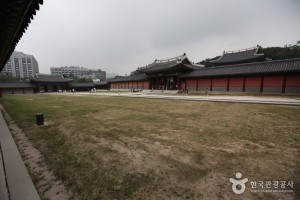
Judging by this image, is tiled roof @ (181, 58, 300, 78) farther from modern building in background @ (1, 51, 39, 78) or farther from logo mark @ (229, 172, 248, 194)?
modern building in background @ (1, 51, 39, 78)

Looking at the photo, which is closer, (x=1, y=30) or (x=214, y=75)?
(x=1, y=30)

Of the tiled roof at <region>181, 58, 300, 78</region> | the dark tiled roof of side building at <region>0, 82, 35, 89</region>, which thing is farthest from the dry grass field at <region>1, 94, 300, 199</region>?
the dark tiled roof of side building at <region>0, 82, 35, 89</region>

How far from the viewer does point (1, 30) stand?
18.4 feet

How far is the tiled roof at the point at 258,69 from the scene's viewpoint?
2172 centimetres

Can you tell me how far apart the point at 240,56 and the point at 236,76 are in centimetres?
1749

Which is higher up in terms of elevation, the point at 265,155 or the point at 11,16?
the point at 11,16

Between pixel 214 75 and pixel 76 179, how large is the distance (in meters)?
29.4

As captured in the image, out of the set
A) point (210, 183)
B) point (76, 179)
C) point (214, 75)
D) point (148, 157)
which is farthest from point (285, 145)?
point (214, 75)

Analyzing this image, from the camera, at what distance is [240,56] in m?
41.2

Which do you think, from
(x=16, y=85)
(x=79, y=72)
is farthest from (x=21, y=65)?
(x=16, y=85)

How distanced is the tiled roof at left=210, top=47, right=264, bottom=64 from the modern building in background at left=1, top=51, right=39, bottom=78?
173022mm

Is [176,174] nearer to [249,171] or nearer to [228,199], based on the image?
[228,199]

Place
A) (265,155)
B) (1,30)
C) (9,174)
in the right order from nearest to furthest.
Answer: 1. (9,174)
2. (265,155)
3. (1,30)

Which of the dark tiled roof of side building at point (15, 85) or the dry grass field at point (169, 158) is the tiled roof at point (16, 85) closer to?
the dark tiled roof of side building at point (15, 85)
